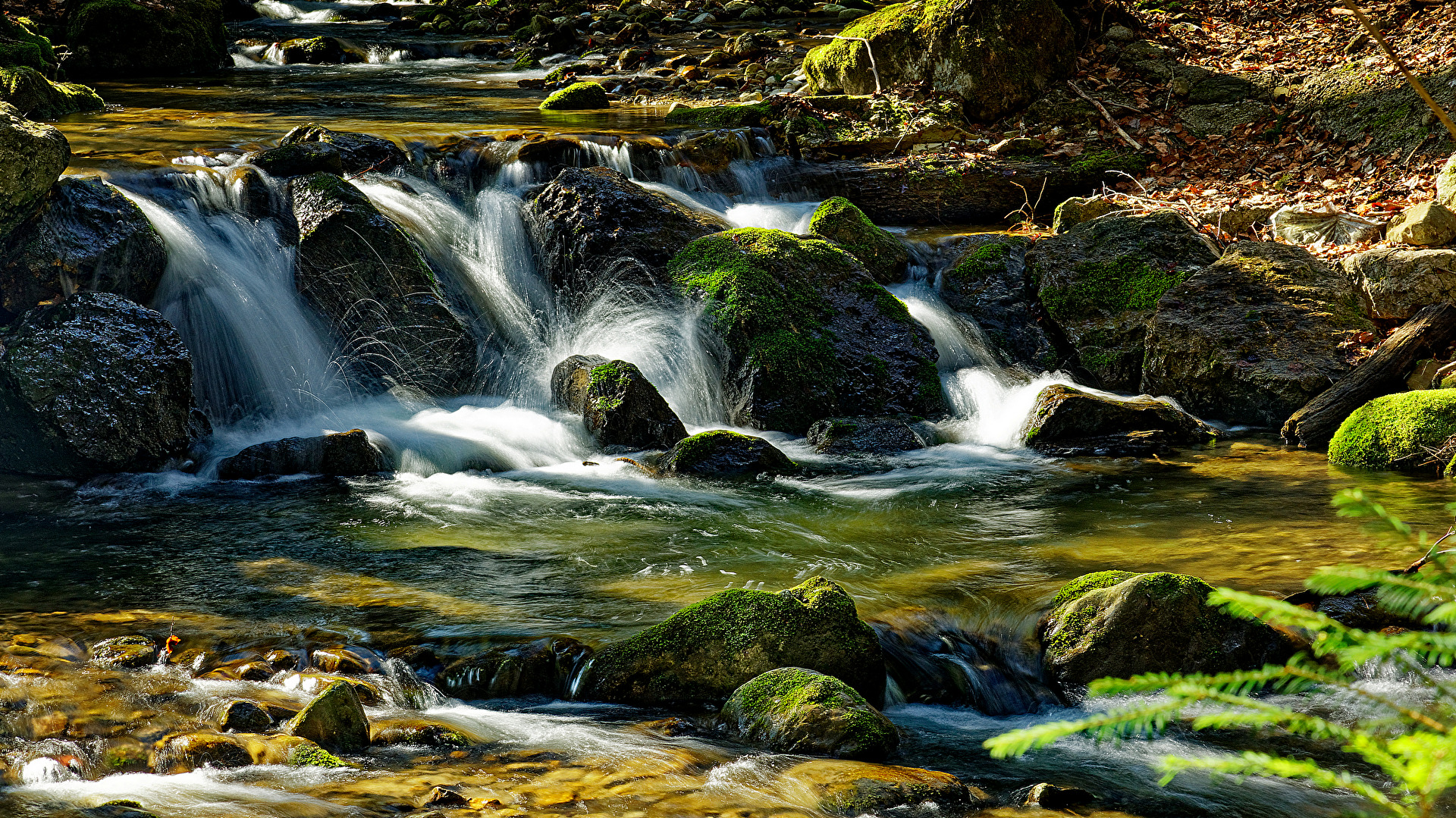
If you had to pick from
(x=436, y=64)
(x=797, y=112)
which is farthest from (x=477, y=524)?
(x=436, y=64)

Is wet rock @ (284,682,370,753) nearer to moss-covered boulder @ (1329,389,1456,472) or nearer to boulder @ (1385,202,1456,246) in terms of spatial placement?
moss-covered boulder @ (1329,389,1456,472)

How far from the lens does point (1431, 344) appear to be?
8.95 metres

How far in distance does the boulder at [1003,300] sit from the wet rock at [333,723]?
822cm

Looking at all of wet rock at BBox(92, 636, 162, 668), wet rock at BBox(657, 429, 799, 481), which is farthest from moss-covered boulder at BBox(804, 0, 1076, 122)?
wet rock at BBox(92, 636, 162, 668)

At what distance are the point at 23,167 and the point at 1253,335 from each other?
10609 mm

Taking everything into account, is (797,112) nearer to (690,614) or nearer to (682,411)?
(682,411)

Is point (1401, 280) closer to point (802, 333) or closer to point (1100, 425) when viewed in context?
point (1100, 425)

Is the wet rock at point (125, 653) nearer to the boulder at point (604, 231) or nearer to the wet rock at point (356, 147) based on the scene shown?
the boulder at point (604, 231)

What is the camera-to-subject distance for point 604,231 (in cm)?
1115

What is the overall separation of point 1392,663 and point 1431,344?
495cm

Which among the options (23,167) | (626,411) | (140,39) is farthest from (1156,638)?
(140,39)

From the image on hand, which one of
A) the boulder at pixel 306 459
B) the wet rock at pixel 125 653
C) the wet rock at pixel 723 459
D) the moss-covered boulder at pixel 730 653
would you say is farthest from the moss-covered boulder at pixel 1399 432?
the wet rock at pixel 125 653

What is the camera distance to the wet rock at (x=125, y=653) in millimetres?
4883

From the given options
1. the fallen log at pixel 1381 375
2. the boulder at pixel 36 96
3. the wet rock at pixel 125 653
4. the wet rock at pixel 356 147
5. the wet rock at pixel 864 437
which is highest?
the boulder at pixel 36 96
